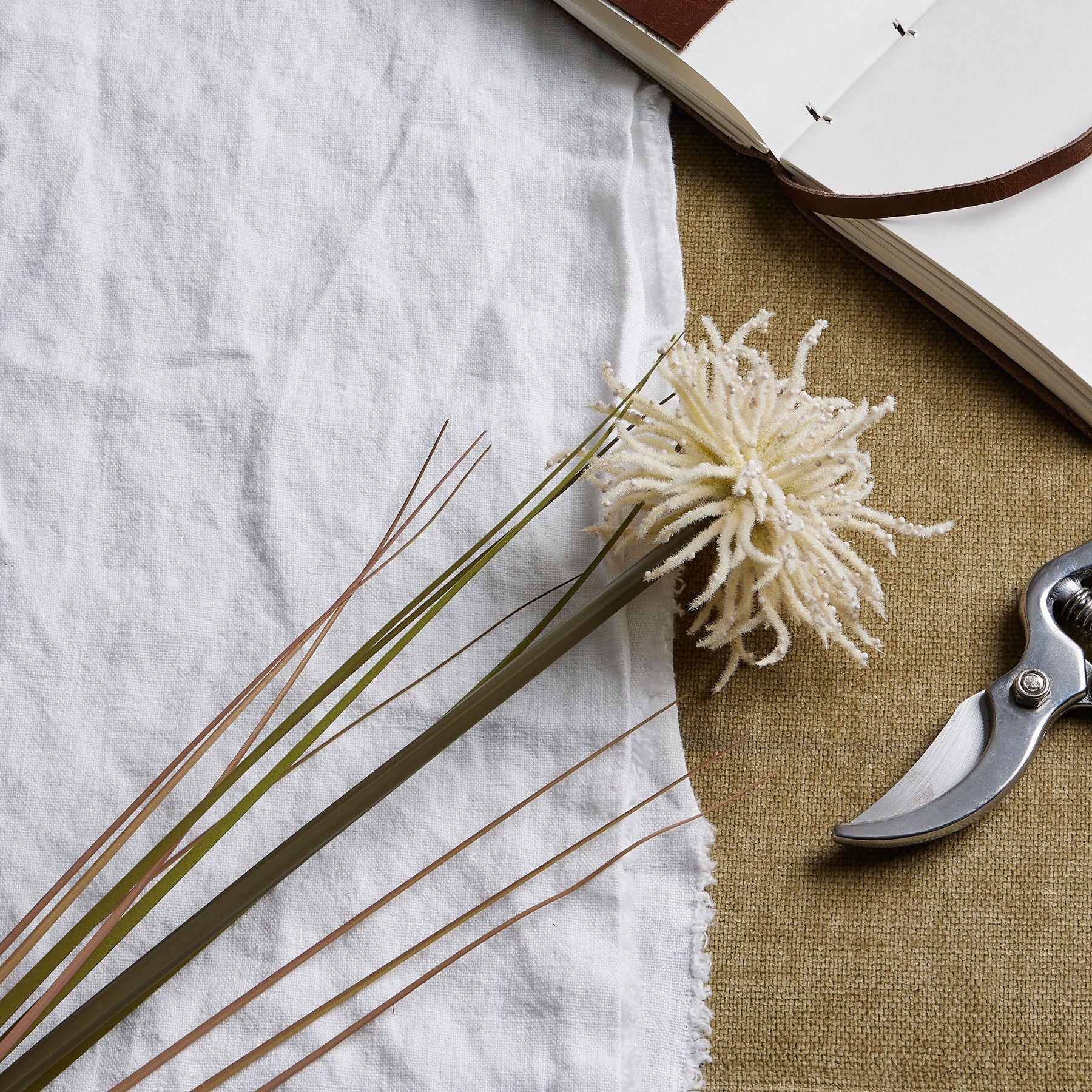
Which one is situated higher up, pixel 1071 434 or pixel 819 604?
pixel 1071 434

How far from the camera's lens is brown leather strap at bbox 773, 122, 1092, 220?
638 mm

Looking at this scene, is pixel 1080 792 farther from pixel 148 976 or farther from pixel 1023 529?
pixel 148 976

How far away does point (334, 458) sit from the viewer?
65 cm

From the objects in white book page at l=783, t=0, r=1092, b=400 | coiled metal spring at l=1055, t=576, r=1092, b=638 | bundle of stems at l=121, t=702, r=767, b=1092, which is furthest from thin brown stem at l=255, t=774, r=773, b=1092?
white book page at l=783, t=0, r=1092, b=400

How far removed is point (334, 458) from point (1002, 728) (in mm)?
396

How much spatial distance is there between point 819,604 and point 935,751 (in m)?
0.12

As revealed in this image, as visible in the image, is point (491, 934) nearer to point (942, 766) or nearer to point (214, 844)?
point (214, 844)

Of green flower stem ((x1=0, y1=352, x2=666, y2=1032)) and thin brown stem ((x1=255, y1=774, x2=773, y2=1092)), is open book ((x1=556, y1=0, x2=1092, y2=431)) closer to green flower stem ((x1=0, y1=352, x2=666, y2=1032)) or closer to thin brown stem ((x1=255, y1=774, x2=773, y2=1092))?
green flower stem ((x1=0, y1=352, x2=666, y2=1032))

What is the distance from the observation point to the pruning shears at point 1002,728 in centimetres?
58

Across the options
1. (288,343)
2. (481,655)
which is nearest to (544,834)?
(481,655)

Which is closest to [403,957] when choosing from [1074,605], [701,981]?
[701,981]

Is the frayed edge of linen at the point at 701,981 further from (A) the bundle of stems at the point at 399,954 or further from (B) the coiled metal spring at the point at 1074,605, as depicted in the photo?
(B) the coiled metal spring at the point at 1074,605

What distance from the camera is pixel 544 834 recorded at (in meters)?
0.61

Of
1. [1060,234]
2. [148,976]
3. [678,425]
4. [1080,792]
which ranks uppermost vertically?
[1060,234]
